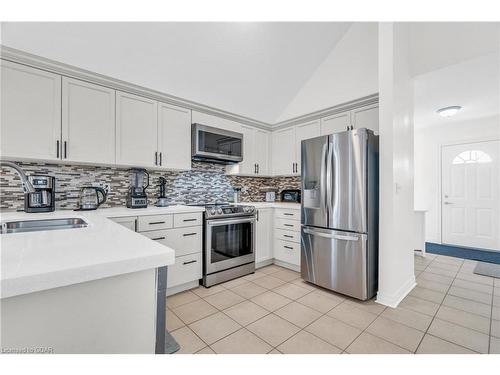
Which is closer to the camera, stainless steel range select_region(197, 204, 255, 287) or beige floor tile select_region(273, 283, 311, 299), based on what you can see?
beige floor tile select_region(273, 283, 311, 299)

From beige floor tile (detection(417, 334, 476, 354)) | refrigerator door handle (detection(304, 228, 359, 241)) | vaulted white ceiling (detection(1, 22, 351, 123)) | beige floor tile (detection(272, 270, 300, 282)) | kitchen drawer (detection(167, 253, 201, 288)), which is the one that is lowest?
beige floor tile (detection(272, 270, 300, 282))

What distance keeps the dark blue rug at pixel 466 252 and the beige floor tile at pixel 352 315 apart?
2.96 meters

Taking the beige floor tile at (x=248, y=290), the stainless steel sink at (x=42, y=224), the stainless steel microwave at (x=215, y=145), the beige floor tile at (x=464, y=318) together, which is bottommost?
the beige floor tile at (x=248, y=290)

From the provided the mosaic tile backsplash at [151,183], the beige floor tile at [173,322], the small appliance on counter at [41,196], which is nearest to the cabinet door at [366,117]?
the mosaic tile backsplash at [151,183]

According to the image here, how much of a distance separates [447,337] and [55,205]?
3.58m

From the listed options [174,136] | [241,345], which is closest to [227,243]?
[241,345]

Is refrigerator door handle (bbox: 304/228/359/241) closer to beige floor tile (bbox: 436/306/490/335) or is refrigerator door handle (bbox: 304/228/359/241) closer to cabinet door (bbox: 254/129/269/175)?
beige floor tile (bbox: 436/306/490/335)

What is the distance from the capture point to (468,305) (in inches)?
90.4

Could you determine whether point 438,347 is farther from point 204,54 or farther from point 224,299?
point 204,54

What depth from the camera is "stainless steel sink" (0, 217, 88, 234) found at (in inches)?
67.1

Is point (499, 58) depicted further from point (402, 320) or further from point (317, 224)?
point (402, 320)

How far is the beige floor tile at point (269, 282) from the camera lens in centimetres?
279

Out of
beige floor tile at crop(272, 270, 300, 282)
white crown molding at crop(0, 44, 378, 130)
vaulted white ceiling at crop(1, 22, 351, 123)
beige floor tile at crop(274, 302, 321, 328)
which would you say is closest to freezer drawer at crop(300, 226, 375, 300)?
beige floor tile at crop(272, 270, 300, 282)

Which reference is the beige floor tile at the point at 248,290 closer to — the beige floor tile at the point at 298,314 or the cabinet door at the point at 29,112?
the beige floor tile at the point at 298,314
